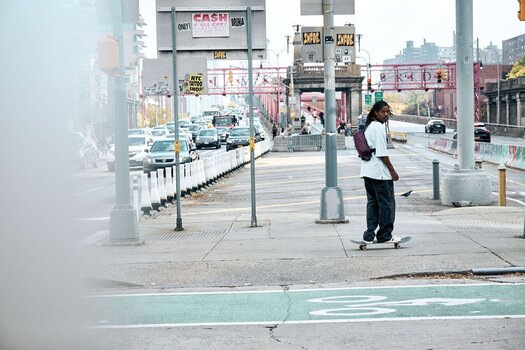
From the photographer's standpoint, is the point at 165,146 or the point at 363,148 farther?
the point at 165,146

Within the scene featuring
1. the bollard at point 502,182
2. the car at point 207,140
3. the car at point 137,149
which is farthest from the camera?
the car at point 207,140

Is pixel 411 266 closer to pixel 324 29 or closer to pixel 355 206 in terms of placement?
pixel 324 29

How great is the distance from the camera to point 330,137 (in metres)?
16.9

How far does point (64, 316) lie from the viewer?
4070 mm

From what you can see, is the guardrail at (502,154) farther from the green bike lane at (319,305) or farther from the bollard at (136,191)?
the green bike lane at (319,305)

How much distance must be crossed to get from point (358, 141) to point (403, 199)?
11598 mm

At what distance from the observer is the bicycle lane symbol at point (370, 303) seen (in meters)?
8.88

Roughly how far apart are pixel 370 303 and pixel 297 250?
385 cm

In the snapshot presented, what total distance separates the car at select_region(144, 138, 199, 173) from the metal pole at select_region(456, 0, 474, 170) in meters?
17.3

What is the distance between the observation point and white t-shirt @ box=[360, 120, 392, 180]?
12609 millimetres

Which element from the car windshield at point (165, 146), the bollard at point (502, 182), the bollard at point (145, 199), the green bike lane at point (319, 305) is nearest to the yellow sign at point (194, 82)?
the bollard at point (145, 199)

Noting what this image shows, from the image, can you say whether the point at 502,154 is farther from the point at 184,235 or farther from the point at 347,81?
the point at 347,81

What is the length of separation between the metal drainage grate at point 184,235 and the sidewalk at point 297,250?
0.02 meters

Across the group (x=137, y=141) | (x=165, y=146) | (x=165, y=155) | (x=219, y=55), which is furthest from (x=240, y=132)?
(x=219, y=55)
